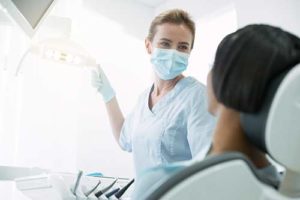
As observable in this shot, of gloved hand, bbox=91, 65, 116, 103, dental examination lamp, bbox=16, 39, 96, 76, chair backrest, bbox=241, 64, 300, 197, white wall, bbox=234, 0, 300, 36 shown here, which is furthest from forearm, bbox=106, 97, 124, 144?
chair backrest, bbox=241, 64, 300, 197

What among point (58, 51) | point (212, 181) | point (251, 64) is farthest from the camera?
point (58, 51)

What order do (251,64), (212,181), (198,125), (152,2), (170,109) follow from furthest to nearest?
(152,2) < (170,109) < (198,125) < (251,64) < (212,181)

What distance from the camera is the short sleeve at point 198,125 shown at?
1551mm

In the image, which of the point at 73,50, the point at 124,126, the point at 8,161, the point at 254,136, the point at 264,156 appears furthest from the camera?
the point at 8,161

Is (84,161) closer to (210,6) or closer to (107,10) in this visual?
(107,10)

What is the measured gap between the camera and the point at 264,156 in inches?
33.0

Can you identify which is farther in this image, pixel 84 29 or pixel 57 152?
pixel 84 29

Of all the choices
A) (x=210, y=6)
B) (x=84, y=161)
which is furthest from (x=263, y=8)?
(x=84, y=161)

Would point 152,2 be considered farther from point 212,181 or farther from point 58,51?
point 212,181

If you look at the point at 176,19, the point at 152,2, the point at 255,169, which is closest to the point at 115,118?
the point at 176,19

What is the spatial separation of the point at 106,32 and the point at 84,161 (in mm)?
1078

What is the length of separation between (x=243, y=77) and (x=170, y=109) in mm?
1049

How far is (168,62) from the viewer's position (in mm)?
1926

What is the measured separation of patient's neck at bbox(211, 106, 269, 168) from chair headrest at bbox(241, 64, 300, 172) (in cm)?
8
